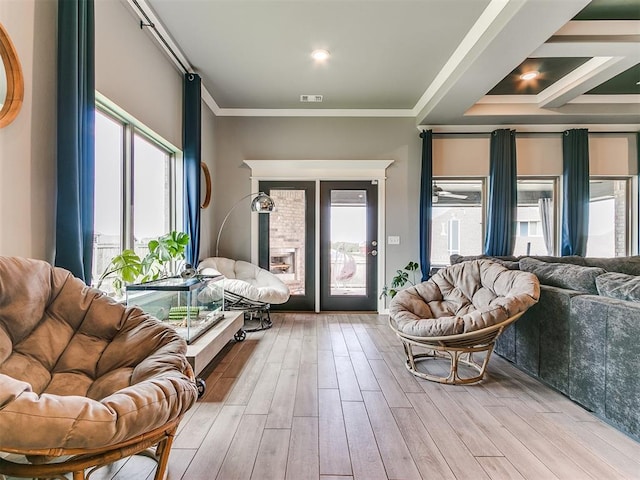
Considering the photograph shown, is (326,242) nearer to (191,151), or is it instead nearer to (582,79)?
(191,151)

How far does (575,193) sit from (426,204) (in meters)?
2.12

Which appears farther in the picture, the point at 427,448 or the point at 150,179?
the point at 150,179

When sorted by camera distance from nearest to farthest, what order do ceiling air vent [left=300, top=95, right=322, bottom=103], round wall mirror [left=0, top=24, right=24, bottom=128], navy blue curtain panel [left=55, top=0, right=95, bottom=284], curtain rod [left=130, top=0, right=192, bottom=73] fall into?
round wall mirror [left=0, top=24, right=24, bottom=128]
navy blue curtain panel [left=55, top=0, right=95, bottom=284]
curtain rod [left=130, top=0, right=192, bottom=73]
ceiling air vent [left=300, top=95, right=322, bottom=103]

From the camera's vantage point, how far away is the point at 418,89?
445cm

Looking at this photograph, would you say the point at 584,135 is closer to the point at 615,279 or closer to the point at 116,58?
the point at 615,279

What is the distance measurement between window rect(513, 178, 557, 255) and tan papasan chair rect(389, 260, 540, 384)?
8.09 feet

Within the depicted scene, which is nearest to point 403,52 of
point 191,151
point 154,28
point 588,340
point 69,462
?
point 154,28

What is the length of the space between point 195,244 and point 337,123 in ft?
9.02

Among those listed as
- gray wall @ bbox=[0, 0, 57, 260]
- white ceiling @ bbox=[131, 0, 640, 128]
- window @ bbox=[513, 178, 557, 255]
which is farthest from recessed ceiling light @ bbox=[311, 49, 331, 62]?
window @ bbox=[513, 178, 557, 255]

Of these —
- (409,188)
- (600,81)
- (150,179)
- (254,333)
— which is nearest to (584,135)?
(600,81)

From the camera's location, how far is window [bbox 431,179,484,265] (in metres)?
5.25

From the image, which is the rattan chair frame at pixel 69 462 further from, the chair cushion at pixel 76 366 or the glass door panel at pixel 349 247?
the glass door panel at pixel 349 247

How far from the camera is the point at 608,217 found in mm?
5180

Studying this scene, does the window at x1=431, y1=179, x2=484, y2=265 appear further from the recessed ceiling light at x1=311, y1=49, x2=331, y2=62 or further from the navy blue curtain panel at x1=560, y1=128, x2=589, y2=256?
the recessed ceiling light at x1=311, y1=49, x2=331, y2=62
